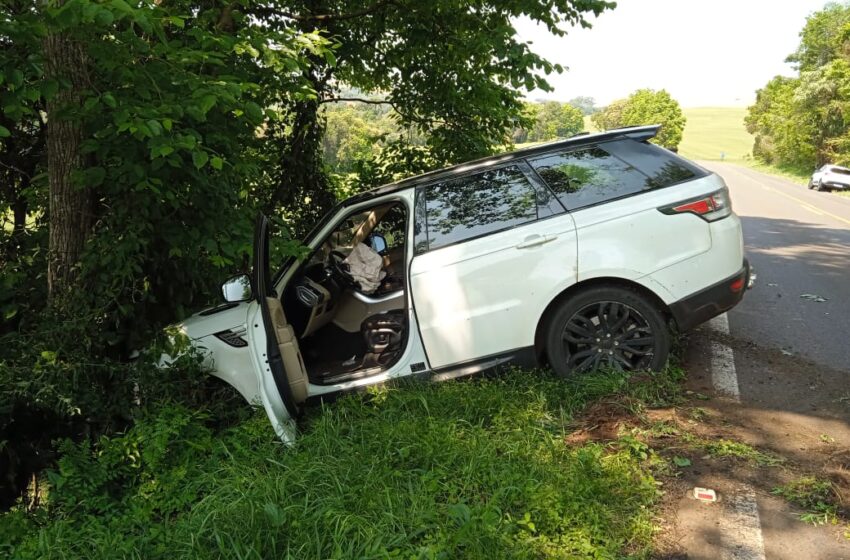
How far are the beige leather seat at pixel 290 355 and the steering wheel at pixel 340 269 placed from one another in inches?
41.6

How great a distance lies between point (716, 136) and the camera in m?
122

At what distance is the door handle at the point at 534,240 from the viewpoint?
4340mm

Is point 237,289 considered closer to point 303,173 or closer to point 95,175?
point 95,175

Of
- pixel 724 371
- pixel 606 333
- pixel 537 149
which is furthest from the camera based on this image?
pixel 724 371

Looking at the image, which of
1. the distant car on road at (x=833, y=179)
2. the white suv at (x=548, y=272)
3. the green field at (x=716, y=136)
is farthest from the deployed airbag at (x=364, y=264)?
the green field at (x=716, y=136)

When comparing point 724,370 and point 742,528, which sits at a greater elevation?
point 742,528

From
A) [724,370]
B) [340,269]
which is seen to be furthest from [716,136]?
[340,269]

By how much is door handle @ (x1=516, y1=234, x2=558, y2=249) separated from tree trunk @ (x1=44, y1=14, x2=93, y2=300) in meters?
3.09

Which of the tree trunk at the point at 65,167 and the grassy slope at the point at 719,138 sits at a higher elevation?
the tree trunk at the point at 65,167

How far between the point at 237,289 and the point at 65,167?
64.8 inches

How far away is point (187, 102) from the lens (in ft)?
12.7

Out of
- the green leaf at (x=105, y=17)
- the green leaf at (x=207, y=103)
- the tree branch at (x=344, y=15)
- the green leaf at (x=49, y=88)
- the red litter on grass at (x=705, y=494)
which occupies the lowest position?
the red litter on grass at (x=705, y=494)

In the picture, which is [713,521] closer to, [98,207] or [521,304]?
[521,304]

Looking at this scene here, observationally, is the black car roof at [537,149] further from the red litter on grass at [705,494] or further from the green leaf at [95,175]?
the red litter on grass at [705,494]
